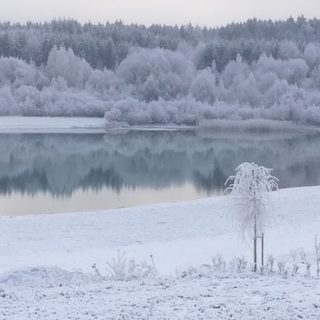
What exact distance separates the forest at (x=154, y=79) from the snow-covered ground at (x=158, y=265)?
36457mm

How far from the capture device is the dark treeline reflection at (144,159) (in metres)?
24.5

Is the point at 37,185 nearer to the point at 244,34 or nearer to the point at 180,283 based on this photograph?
the point at 180,283

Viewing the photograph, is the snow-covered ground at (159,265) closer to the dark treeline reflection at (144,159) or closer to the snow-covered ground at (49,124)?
the dark treeline reflection at (144,159)

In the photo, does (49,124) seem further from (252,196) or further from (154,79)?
(252,196)

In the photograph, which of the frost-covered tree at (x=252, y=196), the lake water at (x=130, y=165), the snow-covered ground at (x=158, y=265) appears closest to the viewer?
the snow-covered ground at (x=158, y=265)

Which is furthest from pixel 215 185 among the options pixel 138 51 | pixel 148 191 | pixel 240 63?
pixel 138 51

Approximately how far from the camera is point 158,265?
1003 cm

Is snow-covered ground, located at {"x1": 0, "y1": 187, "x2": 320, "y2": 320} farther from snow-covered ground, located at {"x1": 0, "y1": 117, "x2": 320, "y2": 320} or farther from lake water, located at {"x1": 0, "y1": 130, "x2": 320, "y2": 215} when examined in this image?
A: lake water, located at {"x1": 0, "y1": 130, "x2": 320, "y2": 215}

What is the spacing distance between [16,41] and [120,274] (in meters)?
73.3

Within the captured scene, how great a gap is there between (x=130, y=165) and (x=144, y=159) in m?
2.65

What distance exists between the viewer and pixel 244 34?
3880 inches

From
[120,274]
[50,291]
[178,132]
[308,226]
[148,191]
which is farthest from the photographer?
[178,132]

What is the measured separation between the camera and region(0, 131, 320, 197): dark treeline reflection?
24453 millimetres

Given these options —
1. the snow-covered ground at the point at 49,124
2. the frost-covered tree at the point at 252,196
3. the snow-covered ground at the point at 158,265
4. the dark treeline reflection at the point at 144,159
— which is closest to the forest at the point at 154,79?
the snow-covered ground at the point at 49,124
